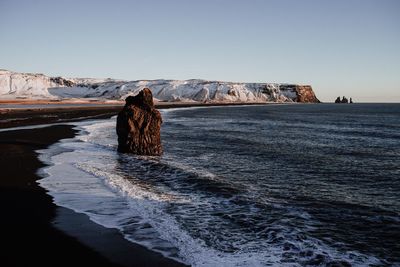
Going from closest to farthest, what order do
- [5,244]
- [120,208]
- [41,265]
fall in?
[41,265] → [5,244] → [120,208]

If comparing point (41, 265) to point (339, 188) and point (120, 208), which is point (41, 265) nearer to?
point (120, 208)

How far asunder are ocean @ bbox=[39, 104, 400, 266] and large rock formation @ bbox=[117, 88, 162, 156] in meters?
0.90

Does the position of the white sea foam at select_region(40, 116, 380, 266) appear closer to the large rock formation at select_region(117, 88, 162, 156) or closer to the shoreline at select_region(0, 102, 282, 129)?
the large rock formation at select_region(117, 88, 162, 156)

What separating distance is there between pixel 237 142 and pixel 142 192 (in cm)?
1874

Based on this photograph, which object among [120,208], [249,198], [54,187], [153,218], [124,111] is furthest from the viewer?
[124,111]

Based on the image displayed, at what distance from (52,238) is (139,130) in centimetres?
1551

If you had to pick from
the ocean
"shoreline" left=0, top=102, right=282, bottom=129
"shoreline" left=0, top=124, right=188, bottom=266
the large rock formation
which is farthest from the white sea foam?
"shoreline" left=0, top=102, right=282, bottom=129

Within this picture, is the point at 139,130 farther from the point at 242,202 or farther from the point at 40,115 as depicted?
the point at 40,115

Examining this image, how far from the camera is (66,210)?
467 inches

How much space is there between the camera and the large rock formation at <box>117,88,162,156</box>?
24.4 metres

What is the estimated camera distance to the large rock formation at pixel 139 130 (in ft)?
80.0

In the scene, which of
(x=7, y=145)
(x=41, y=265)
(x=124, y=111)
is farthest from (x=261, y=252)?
(x=7, y=145)

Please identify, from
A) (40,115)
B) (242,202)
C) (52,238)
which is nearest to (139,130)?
(242,202)

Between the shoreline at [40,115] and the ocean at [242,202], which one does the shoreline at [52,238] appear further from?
the shoreline at [40,115]
